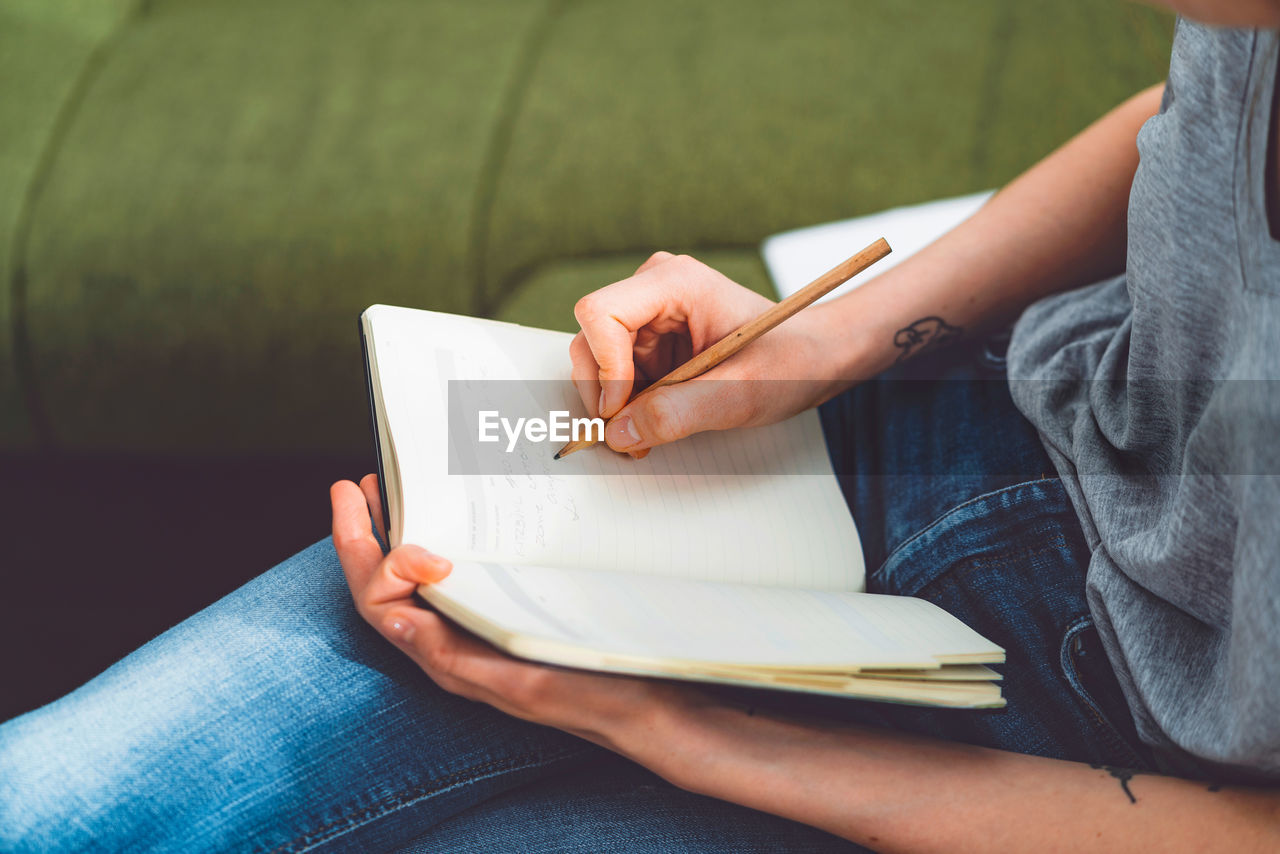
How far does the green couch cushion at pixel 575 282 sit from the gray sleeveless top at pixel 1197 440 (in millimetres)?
501

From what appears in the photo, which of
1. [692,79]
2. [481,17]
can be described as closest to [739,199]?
[692,79]

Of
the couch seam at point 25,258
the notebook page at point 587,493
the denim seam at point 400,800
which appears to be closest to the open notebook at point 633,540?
the notebook page at point 587,493

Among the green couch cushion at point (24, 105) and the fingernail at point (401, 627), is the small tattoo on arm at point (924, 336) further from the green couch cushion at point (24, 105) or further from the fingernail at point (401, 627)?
the green couch cushion at point (24, 105)

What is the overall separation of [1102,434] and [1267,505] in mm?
180

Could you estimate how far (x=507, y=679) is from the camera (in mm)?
452

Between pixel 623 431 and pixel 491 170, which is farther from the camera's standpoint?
pixel 491 170

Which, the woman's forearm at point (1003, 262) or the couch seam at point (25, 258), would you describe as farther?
the couch seam at point (25, 258)

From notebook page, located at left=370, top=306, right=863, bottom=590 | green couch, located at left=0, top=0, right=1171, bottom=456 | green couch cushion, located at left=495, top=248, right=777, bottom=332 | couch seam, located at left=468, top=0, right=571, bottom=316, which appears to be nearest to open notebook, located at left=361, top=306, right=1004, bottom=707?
notebook page, located at left=370, top=306, right=863, bottom=590

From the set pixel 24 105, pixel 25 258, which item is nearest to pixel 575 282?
pixel 25 258

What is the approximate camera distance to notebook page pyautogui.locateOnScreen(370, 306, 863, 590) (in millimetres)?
517

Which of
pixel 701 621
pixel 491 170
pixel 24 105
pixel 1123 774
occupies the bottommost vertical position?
pixel 1123 774

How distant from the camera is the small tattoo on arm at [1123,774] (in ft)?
1.52

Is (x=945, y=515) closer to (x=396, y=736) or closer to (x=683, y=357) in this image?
(x=683, y=357)

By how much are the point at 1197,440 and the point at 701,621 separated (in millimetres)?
269
